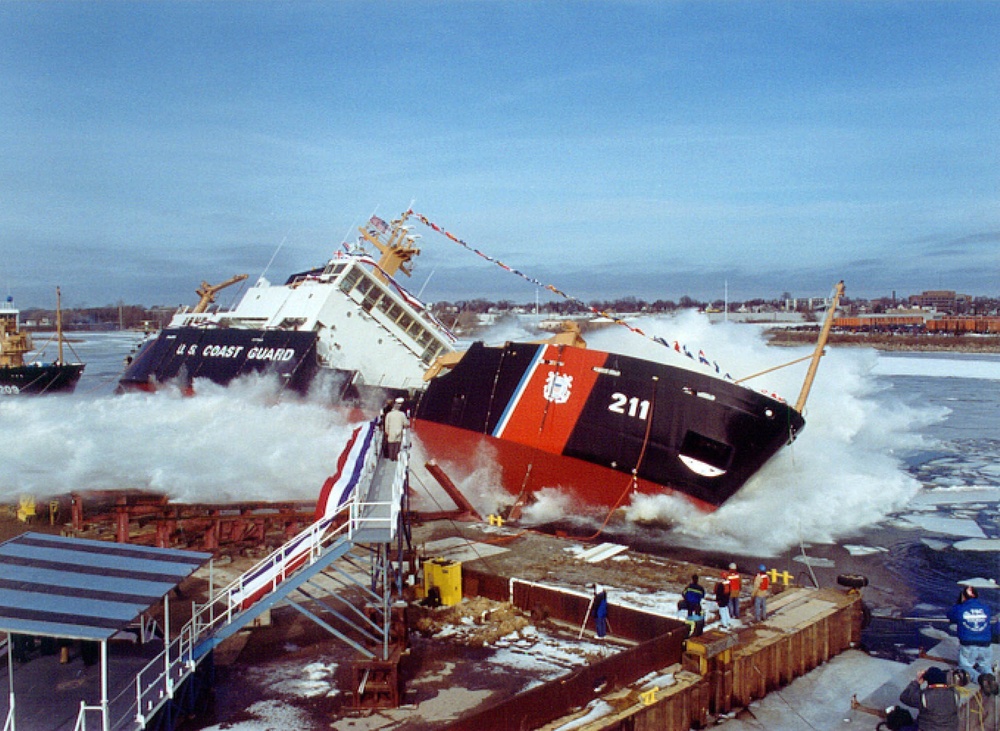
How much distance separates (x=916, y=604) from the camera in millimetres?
12680

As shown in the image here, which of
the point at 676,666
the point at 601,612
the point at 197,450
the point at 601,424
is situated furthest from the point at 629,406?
the point at 197,450

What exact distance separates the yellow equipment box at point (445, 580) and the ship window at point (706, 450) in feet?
18.8

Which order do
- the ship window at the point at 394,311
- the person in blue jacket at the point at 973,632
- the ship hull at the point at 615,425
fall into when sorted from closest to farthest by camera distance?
the person in blue jacket at the point at 973,632, the ship hull at the point at 615,425, the ship window at the point at 394,311

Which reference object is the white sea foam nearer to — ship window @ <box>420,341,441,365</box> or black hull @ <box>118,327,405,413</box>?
black hull @ <box>118,327,405,413</box>

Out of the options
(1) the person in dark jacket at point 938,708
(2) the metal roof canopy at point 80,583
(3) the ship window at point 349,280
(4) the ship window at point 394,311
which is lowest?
(1) the person in dark jacket at point 938,708

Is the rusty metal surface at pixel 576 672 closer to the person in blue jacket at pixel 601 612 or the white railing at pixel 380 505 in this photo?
the person in blue jacket at pixel 601 612

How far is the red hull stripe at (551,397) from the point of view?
16.3m

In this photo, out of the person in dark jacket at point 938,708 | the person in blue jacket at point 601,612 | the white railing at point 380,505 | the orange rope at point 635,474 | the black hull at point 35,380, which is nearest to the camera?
the person in dark jacket at point 938,708

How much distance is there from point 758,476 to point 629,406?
438 cm

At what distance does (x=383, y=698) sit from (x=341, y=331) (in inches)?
586

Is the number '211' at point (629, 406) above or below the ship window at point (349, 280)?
below

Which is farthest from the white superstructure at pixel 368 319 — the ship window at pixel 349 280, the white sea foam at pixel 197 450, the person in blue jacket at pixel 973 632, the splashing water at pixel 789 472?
the person in blue jacket at pixel 973 632

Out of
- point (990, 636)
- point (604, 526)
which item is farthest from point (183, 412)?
point (990, 636)

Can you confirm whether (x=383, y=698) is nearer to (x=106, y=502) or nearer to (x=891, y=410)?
(x=106, y=502)
